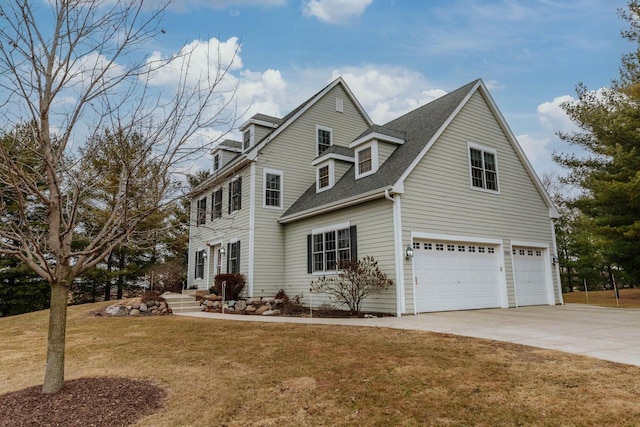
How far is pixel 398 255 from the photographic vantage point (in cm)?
1100

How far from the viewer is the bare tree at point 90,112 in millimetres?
4297

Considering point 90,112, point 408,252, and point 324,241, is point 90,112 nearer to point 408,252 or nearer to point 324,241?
point 408,252

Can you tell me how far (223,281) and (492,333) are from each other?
10.1 metres

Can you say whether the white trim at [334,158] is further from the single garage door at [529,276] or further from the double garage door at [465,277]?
the single garage door at [529,276]

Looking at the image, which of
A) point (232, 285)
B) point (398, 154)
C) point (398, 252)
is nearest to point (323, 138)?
point (398, 154)

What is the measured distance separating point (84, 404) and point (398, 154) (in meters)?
11.1

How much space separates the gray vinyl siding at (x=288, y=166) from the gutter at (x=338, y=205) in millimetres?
877

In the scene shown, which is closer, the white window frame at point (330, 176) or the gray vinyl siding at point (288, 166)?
the white window frame at point (330, 176)

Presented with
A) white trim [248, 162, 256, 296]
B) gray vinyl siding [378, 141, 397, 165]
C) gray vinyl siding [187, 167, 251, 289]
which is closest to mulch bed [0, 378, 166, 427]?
gray vinyl siding [187, 167, 251, 289]

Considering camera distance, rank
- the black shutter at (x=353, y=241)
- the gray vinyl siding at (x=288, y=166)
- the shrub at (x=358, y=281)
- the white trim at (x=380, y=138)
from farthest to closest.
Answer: the gray vinyl siding at (x=288, y=166) → the white trim at (x=380, y=138) → the black shutter at (x=353, y=241) → the shrub at (x=358, y=281)

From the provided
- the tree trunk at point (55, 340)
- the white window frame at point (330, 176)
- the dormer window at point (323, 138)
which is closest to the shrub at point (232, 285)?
the white window frame at point (330, 176)

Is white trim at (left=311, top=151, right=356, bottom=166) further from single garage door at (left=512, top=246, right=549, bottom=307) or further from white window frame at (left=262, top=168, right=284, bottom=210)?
single garage door at (left=512, top=246, right=549, bottom=307)

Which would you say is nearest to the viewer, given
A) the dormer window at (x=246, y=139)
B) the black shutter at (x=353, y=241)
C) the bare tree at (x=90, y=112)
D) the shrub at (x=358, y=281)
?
the bare tree at (x=90, y=112)

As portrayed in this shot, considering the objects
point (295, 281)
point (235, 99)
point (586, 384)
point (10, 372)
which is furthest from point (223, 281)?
point (586, 384)
